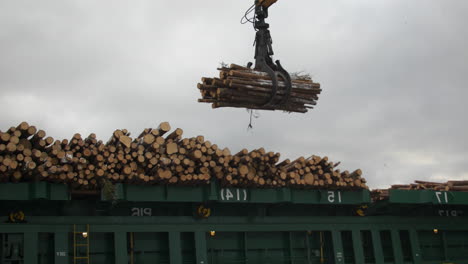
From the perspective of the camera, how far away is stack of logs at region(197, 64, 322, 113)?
1288 centimetres

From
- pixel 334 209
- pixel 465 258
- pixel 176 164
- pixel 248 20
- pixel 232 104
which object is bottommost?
pixel 465 258

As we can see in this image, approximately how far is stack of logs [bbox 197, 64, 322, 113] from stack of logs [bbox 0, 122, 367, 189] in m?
1.61

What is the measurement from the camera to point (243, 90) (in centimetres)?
1291

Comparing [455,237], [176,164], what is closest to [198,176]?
[176,164]

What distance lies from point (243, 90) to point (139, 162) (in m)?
3.09

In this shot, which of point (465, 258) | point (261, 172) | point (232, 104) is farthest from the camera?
point (465, 258)

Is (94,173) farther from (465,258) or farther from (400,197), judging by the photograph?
(465,258)

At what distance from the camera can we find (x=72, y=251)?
1323 cm

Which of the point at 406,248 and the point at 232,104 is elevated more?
the point at 232,104

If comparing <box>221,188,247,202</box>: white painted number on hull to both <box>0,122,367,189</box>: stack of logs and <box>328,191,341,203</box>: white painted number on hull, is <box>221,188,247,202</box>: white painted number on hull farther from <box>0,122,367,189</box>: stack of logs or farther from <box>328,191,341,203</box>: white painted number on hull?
<box>328,191,341,203</box>: white painted number on hull

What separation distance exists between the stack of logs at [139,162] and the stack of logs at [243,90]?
161cm

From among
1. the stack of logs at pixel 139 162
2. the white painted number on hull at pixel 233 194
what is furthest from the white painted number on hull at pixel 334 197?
the white painted number on hull at pixel 233 194

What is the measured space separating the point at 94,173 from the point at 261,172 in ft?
14.5

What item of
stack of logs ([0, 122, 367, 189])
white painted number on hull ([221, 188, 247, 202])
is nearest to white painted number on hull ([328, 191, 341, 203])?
stack of logs ([0, 122, 367, 189])
